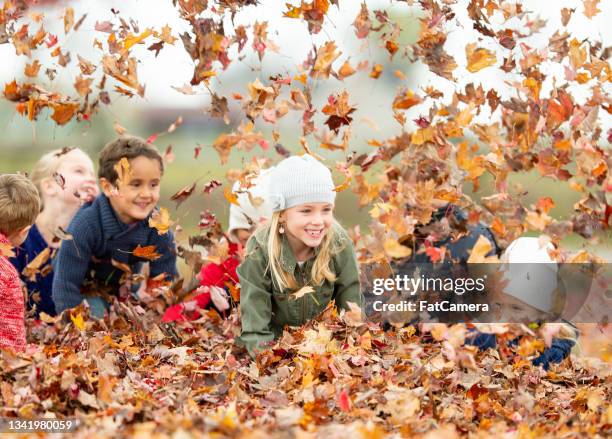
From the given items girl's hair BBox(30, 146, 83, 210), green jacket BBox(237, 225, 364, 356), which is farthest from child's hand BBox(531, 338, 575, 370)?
girl's hair BBox(30, 146, 83, 210)

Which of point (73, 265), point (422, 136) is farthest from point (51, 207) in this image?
point (422, 136)

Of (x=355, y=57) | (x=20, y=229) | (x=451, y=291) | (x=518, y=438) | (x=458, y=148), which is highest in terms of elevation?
(x=355, y=57)

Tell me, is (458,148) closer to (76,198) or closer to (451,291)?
(451,291)

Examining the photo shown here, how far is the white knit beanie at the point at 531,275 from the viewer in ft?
13.4

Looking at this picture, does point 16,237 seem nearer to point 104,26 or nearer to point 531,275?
point 104,26

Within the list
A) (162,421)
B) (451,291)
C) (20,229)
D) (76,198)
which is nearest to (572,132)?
(451,291)

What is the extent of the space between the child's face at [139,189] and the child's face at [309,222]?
1.04m

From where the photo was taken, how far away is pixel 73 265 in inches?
188

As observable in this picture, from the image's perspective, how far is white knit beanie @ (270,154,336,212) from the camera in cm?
399

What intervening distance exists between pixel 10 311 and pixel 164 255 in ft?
4.42

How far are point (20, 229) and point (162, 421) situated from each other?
1.62 m

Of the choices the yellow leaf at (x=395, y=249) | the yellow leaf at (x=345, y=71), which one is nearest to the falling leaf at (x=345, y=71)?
the yellow leaf at (x=345, y=71)

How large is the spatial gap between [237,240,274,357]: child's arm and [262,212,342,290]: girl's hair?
52mm

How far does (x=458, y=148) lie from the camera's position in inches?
154
